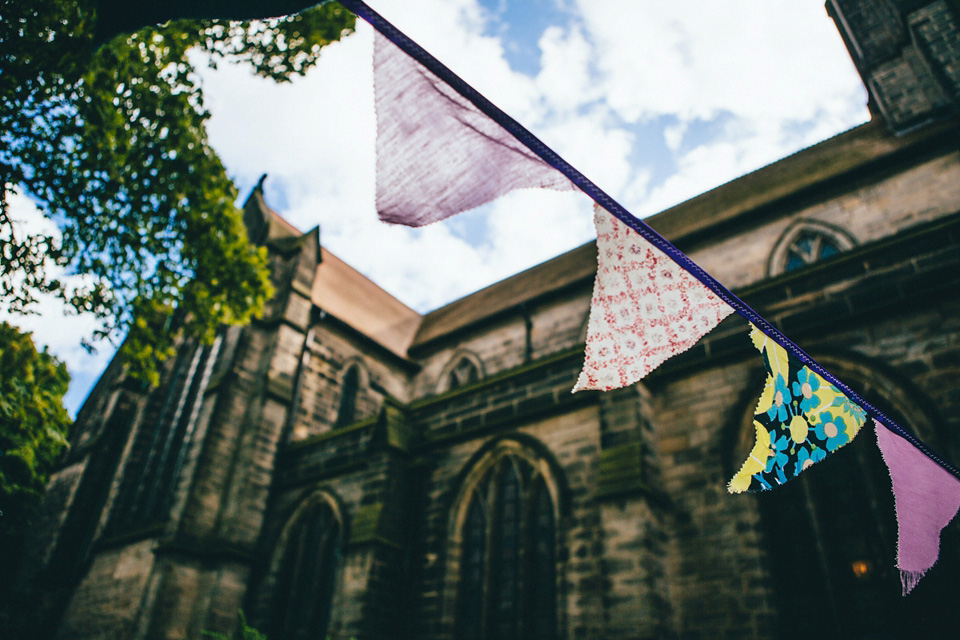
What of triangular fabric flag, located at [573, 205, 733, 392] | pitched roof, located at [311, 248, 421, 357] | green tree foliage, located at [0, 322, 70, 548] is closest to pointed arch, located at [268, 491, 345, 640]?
green tree foliage, located at [0, 322, 70, 548]

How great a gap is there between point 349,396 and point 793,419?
13.1 meters

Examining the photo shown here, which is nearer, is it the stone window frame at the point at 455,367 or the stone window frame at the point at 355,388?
the stone window frame at the point at 355,388

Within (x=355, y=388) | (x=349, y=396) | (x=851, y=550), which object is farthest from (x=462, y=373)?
(x=851, y=550)

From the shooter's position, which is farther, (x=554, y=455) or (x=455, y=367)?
(x=455, y=367)

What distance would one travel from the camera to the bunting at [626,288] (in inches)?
106

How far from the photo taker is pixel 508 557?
27.5 feet

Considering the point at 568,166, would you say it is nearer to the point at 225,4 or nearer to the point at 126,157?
the point at 225,4

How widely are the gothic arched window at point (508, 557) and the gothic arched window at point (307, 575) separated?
293 cm

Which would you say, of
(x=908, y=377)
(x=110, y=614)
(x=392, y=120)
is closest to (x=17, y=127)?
(x=392, y=120)

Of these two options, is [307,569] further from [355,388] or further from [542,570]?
[355,388]

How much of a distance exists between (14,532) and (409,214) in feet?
58.0

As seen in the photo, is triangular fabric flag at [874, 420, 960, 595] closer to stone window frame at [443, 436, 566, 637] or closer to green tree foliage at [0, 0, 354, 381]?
stone window frame at [443, 436, 566, 637]

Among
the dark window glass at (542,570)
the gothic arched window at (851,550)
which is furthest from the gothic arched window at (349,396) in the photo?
the gothic arched window at (851,550)

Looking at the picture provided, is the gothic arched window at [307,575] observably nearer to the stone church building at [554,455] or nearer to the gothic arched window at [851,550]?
the stone church building at [554,455]
